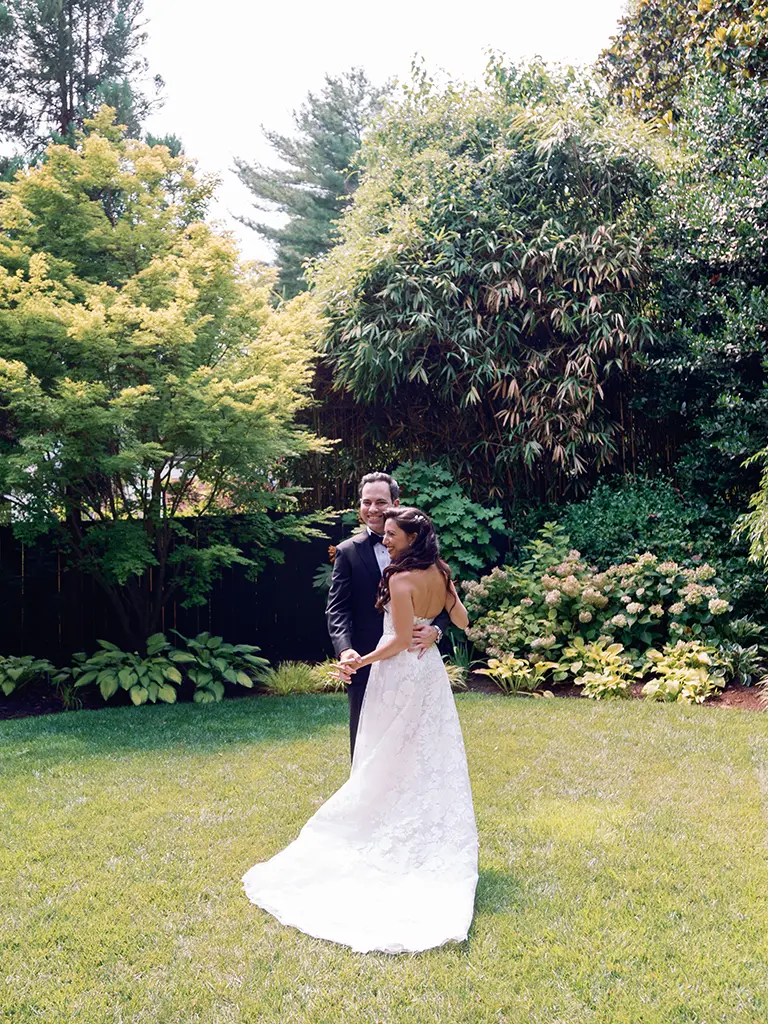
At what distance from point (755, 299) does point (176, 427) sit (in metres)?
4.81

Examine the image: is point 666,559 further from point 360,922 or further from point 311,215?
point 311,215

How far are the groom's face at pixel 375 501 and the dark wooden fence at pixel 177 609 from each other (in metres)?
4.16

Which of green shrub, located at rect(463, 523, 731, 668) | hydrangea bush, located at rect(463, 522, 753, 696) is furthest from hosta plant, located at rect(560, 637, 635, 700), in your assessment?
green shrub, located at rect(463, 523, 731, 668)

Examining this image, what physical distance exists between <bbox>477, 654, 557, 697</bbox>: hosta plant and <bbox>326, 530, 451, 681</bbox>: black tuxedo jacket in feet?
10.2

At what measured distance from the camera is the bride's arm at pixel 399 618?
9.52 feet

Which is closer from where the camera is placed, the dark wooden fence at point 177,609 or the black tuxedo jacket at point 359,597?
the black tuxedo jacket at point 359,597

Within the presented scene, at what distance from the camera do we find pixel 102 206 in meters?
6.10

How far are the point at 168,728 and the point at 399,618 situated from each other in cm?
282

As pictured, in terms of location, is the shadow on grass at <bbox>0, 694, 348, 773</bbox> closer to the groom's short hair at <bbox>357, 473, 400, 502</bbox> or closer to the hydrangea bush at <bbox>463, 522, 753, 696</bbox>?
the hydrangea bush at <bbox>463, 522, 753, 696</bbox>

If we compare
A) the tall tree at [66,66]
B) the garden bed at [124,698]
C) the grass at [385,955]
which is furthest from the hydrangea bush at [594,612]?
the tall tree at [66,66]

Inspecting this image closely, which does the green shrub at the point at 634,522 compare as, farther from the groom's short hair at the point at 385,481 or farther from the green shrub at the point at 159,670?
the groom's short hair at the point at 385,481

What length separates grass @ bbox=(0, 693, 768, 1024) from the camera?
2.13 metres

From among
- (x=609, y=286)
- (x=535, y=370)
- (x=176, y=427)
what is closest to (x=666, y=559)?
(x=535, y=370)

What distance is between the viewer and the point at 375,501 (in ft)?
10.6
